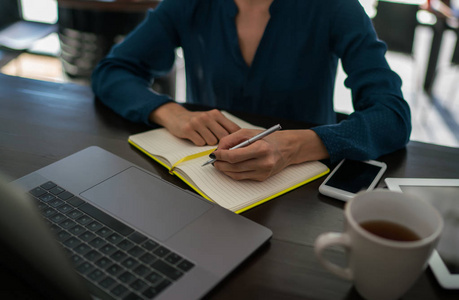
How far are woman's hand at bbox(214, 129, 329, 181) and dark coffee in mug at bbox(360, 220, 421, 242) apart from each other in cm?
24

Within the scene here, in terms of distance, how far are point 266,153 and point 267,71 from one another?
46 centimetres

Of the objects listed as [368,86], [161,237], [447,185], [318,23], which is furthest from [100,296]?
[318,23]

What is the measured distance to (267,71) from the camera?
1098mm

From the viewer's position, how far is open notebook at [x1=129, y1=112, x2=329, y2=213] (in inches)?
25.6

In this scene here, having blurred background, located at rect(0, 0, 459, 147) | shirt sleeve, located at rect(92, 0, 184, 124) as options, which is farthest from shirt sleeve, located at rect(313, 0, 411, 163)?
blurred background, located at rect(0, 0, 459, 147)

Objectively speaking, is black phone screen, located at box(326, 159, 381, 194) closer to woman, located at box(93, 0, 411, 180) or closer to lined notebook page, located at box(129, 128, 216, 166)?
woman, located at box(93, 0, 411, 180)

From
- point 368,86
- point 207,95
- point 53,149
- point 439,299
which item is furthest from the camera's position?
point 207,95

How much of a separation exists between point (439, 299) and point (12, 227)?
470 mm

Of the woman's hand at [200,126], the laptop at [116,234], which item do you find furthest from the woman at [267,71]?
the laptop at [116,234]

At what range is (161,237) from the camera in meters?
0.54

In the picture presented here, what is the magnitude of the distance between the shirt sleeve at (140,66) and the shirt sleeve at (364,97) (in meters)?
0.40

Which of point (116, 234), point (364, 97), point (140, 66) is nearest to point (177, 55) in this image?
point (140, 66)

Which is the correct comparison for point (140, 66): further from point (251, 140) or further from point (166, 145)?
point (251, 140)

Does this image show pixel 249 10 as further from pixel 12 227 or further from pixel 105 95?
pixel 12 227
